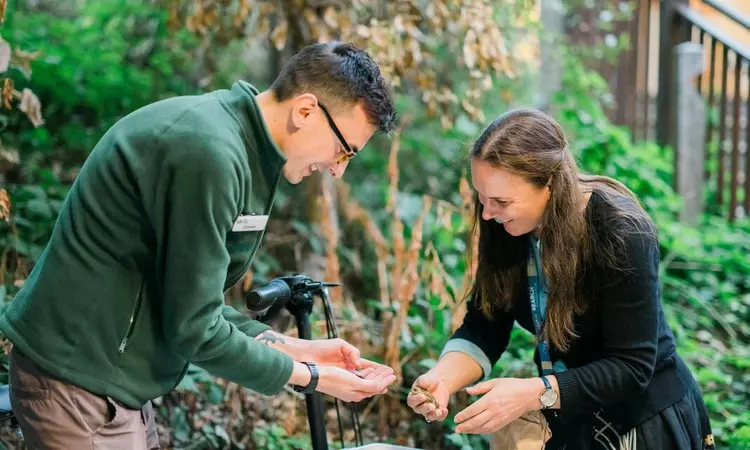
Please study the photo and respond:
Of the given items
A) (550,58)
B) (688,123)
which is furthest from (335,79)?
(550,58)

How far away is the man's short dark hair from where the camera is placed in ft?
6.71

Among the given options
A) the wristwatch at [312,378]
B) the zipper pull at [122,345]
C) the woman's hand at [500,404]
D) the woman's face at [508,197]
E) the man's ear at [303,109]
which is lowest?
the woman's hand at [500,404]

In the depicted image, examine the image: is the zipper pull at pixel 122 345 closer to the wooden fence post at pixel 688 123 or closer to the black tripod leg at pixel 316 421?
the black tripod leg at pixel 316 421

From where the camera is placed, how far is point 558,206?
7.59 ft

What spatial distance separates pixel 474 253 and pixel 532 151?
138 cm

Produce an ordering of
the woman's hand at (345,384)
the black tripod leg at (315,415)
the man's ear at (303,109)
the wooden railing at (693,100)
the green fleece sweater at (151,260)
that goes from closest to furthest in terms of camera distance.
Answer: the green fleece sweater at (151,260)
the man's ear at (303,109)
the woman's hand at (345,384)
the black tripod leg at (315,415)
the wooden railing at (693,100)

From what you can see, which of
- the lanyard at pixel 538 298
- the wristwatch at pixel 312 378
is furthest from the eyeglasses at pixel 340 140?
the lanyard at pixel 538 298

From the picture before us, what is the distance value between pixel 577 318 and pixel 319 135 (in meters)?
0.92

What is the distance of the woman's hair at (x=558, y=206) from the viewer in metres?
2.29

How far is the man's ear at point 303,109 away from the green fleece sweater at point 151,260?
3.7 inches

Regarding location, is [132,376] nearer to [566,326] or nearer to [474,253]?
[566,326]

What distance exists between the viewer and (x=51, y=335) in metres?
1.91

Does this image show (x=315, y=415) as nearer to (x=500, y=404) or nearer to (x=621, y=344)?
(x=500, y=404)

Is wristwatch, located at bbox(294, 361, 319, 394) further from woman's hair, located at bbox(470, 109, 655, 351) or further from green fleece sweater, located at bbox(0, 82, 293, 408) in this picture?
woman's hair, located at bbox(470, 109, 655, 351)
